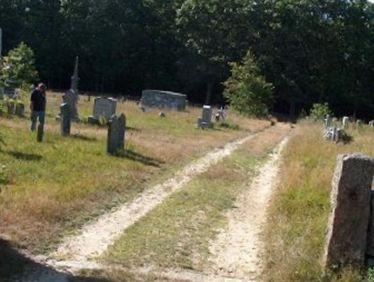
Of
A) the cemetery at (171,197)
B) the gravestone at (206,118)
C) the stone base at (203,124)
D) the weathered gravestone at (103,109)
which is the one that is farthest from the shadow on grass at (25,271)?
the gravestone at (206,118)

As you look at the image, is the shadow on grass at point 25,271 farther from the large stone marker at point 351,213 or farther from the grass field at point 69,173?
the large stone marker at point 351,213

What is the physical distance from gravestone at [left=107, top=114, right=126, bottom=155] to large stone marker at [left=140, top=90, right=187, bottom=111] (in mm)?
27556

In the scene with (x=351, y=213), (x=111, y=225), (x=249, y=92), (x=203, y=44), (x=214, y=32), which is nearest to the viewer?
(x=351, y=213)

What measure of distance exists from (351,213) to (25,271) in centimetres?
380

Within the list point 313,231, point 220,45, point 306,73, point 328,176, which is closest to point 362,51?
point 306,73

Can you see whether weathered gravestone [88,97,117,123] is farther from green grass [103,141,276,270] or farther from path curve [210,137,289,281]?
path curve [210,137,289,281]

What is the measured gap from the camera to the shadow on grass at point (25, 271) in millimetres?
7102

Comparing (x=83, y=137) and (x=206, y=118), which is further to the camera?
(x=206, y=118)

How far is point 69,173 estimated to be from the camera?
43.3ft

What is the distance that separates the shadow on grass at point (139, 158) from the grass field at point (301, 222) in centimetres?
330

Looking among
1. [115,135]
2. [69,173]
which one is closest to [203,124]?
[115,135]

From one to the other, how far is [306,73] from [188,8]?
14.4 m

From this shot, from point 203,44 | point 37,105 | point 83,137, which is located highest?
point 203,44

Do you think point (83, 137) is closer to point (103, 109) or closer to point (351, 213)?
point (103, 109)
